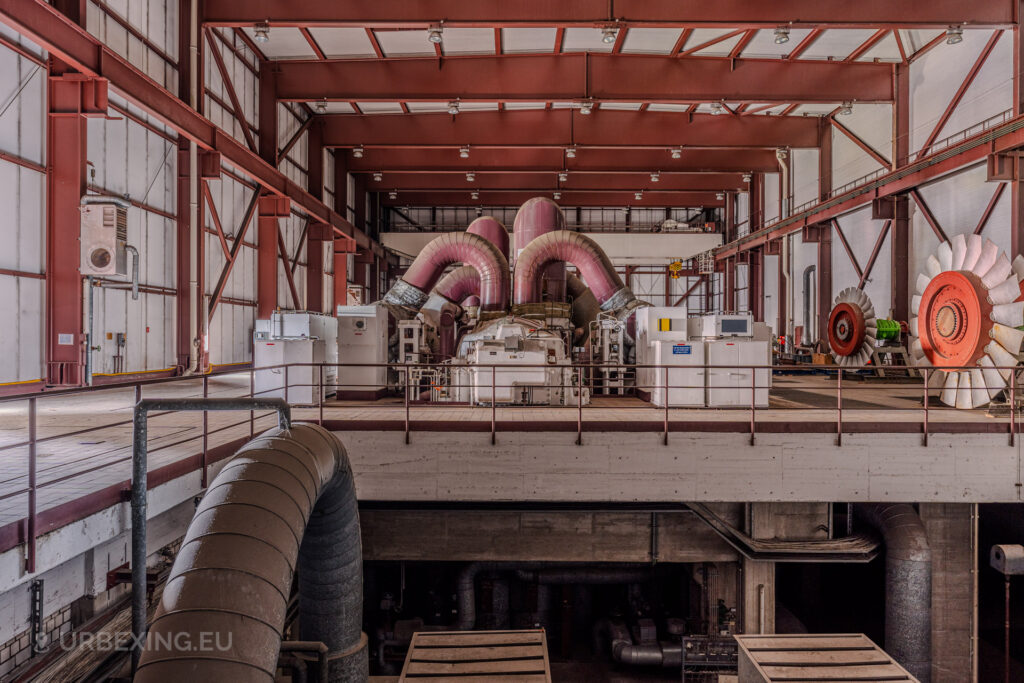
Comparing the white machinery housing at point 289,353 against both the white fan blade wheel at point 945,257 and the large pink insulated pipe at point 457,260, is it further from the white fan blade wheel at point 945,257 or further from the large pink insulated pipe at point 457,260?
the white fan blade wheel at point 945,257

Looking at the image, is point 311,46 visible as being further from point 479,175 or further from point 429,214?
point 429,214

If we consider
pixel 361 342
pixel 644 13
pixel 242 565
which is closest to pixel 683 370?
pixel 361 342

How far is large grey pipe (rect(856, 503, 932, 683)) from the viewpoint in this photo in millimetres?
7582

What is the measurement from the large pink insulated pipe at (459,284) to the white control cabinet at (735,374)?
7709mm

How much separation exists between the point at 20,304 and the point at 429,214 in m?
26.5

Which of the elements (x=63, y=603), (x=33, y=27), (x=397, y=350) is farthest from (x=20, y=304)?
(x=63, y=603)

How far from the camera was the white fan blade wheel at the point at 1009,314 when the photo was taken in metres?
8.27

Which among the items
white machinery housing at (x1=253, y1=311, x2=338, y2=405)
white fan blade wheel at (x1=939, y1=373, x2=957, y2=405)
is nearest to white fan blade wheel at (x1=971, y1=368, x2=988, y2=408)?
white fan blade wheel at (x1=939, y1=373, x2=957, y2=405)

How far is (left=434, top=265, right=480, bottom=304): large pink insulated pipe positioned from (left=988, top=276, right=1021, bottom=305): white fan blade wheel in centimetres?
1066

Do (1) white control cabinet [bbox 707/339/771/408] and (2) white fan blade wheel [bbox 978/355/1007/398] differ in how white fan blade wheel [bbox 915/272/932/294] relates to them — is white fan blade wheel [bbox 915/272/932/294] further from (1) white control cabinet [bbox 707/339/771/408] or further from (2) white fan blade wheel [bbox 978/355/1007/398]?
(1) white control cabinet [bbox 707/339/771/408]

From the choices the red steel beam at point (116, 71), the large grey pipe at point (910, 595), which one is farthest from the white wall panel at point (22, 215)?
the large grey pipe at point (910, 595)

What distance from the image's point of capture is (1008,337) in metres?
8.34

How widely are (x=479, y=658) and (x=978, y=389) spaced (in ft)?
26.0

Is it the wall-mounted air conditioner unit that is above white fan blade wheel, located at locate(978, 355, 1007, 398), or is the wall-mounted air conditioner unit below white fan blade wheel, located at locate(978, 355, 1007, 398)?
above
